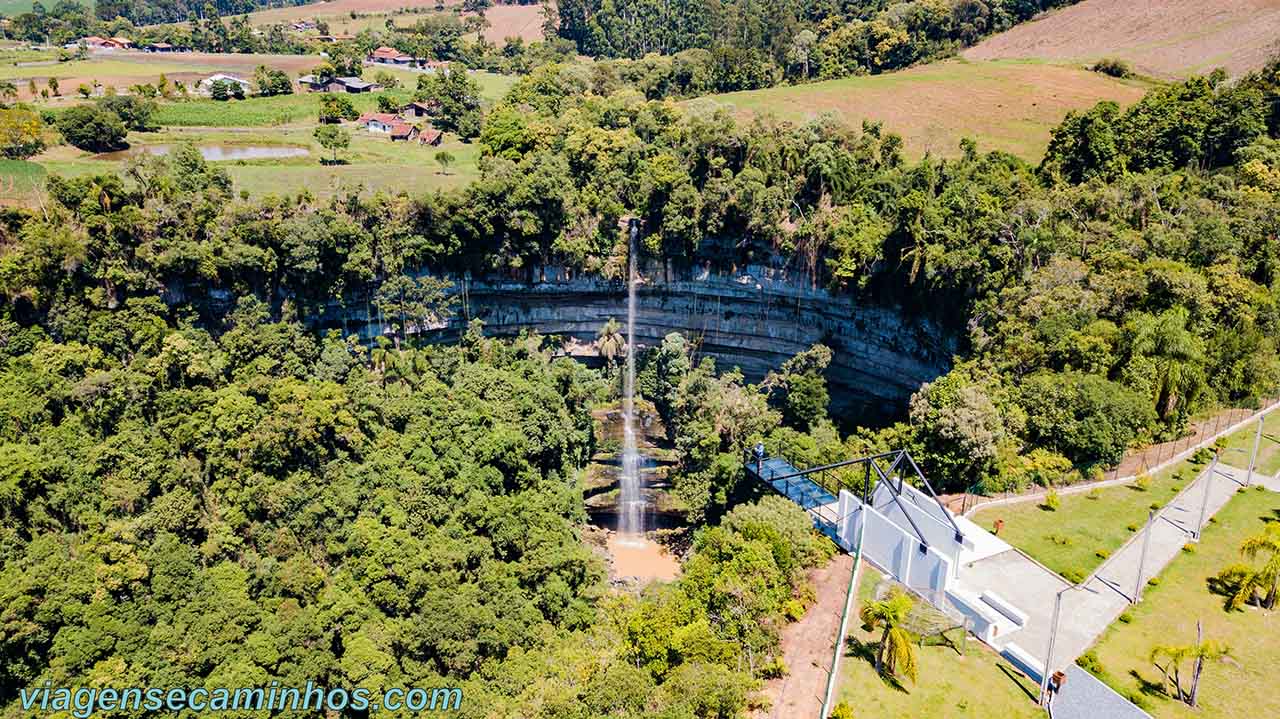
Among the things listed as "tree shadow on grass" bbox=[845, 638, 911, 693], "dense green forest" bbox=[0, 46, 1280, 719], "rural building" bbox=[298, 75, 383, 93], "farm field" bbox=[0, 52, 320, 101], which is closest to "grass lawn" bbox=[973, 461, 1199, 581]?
"dense green forest" bbox=[0, 46, 1280, 719]

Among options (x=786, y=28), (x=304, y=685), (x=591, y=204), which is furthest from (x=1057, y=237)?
(x=786, y=28)

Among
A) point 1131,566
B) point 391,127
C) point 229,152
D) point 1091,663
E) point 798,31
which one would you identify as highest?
point 798,31

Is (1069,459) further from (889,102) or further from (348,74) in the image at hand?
(348,74)

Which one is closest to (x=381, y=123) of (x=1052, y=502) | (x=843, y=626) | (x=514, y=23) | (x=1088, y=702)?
(x=1052, y=502)

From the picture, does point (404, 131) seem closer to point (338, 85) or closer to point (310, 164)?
point (310, 164)

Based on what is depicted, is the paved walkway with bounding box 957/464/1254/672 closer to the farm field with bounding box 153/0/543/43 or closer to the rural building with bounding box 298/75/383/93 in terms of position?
the rural building with bounding box 298/75/383/93

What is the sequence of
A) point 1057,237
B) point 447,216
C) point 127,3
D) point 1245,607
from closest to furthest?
1. point 1245,607
2. point 1057,237
3. point 447,216
4. point 127,3

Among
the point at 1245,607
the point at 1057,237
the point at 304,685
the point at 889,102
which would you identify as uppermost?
the point at 889,102

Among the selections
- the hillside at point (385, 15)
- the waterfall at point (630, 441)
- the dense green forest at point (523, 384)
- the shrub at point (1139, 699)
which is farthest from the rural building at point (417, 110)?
the shrub at point (1139, 699)
